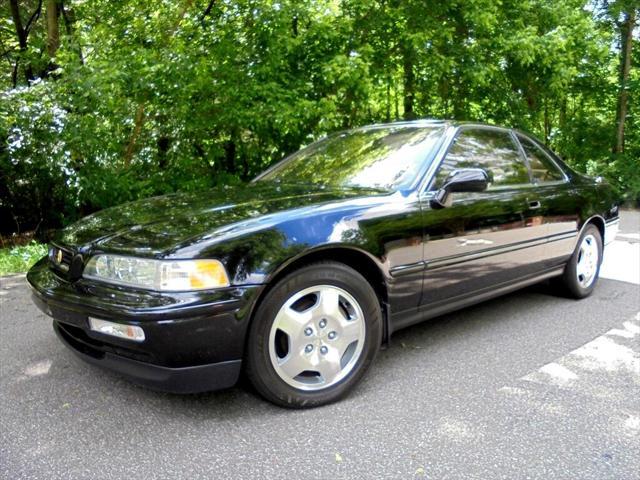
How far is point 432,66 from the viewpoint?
28.7 ft

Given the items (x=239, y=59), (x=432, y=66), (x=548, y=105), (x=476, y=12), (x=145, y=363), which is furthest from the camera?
(x=548, y=105)

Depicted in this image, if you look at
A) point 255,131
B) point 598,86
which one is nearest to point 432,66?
point 255,131

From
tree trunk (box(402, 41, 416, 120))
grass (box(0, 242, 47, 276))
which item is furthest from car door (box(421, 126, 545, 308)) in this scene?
tree trunk (box(402, 41, 416, 120))

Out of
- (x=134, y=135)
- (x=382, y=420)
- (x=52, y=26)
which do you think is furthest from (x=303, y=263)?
(x=52, y=26)

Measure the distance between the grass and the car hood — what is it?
3.29m

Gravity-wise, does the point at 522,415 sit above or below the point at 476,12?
below

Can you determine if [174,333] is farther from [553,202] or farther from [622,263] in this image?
[622,263]

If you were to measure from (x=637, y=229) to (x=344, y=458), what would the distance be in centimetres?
779

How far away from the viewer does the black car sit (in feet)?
7.60

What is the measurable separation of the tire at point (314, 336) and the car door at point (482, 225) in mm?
520

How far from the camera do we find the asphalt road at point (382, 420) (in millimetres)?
2166

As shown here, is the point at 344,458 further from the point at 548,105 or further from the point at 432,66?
the point at 548,105

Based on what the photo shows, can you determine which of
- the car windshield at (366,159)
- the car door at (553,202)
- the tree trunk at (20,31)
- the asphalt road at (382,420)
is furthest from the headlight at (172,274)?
the tree trunk at (20,31)

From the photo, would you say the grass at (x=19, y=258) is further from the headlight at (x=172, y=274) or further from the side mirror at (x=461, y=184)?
the side mirror at (x=461, y=184)
